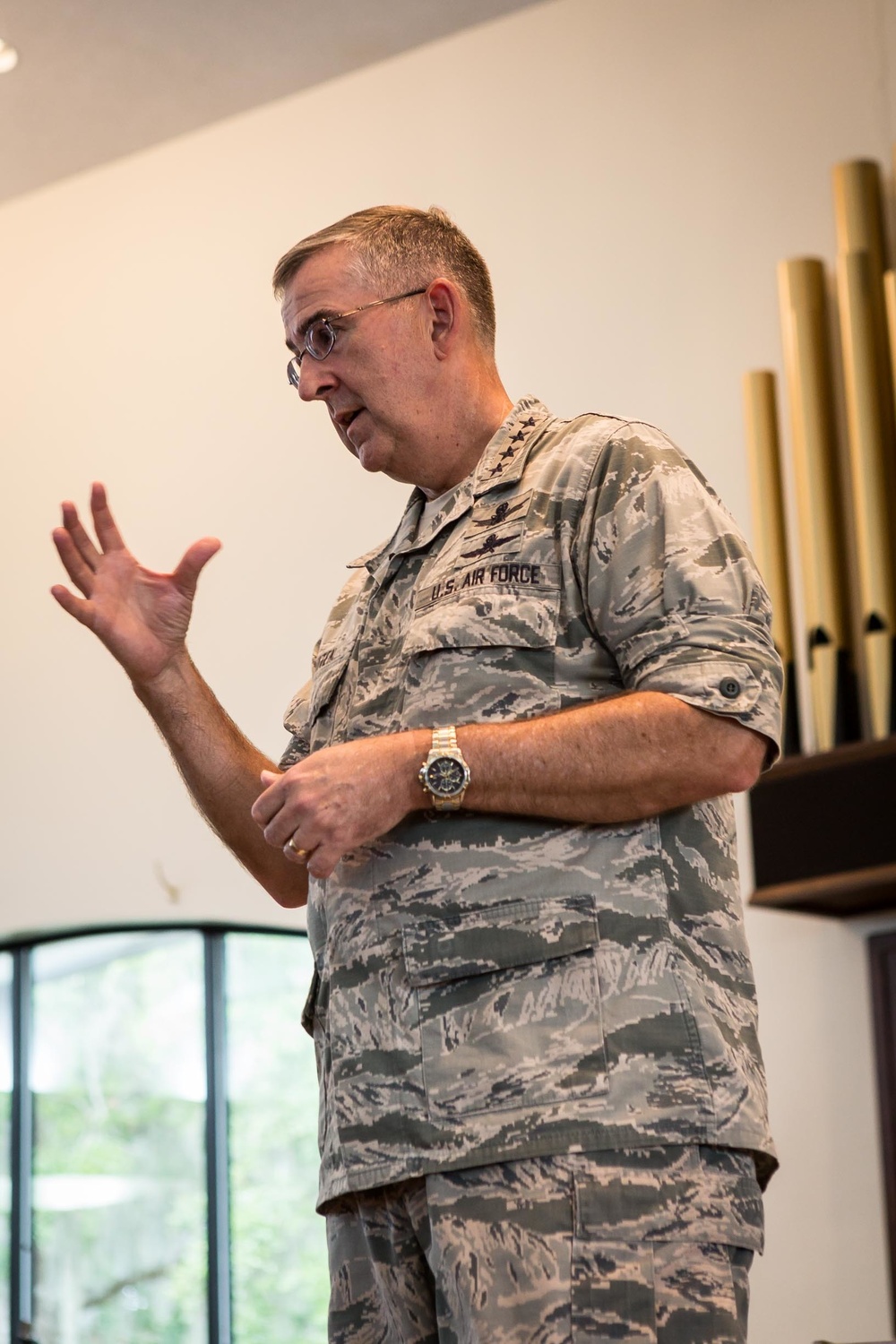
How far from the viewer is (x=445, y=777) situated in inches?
60.5

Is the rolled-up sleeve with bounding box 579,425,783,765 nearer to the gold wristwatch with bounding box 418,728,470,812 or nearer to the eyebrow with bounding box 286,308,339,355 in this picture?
the gold wristwatch with bounding box 418,728,470,812

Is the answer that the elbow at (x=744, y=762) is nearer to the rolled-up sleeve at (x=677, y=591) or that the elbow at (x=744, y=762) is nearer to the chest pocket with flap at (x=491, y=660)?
the rolled-up sleeve at (x=677, y=591)

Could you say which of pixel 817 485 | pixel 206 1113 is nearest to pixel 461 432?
pixel 817 485

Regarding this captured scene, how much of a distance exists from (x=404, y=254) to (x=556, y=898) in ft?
2.77

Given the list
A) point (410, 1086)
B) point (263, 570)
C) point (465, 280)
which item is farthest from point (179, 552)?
point (410, 1086)

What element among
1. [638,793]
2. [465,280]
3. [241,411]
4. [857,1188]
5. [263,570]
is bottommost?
[857,1188]

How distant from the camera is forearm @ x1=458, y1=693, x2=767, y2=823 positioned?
1510mm

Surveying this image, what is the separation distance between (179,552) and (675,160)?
7.22 feet

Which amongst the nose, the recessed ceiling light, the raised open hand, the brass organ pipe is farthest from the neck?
the recessed ceiling light

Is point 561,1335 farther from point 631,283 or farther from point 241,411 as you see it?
point 241,411

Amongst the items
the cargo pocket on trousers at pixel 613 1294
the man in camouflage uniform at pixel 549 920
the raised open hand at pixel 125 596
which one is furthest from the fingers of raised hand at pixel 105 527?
the cargo pocket on trousers at pixel 613 1294

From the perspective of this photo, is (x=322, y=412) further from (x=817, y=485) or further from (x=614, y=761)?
(x=614, y=761)

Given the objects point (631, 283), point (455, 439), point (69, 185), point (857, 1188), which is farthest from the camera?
point (69, 185)

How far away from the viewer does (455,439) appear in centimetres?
192
